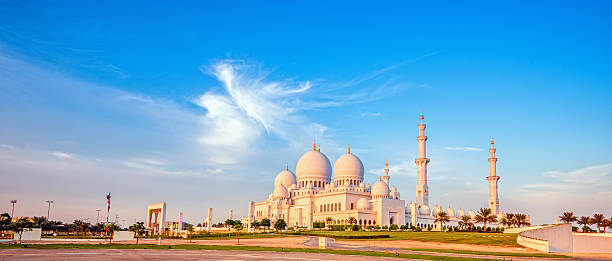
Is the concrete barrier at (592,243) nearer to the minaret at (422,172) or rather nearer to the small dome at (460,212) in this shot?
the minaret at (422,172)

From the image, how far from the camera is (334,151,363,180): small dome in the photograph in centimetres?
11206

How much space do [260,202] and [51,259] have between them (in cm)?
9417

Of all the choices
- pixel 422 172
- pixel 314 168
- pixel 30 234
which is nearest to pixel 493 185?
pixel 422 172

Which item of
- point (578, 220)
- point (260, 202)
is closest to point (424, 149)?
point (578, 220)

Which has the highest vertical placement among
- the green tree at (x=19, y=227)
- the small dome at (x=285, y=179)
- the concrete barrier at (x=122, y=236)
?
the small dome at (x=285, y=179)

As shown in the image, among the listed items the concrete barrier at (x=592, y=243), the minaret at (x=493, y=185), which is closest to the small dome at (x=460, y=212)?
the minaret at (x=493, y=185)

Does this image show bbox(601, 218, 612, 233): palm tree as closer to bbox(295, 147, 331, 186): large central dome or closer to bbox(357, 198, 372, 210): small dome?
bbox(357, 198, 372, 210): small dome

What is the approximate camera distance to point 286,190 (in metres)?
115

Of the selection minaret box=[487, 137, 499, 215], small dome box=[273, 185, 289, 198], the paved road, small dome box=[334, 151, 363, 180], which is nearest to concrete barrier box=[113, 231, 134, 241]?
the paved road

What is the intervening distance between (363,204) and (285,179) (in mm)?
29789

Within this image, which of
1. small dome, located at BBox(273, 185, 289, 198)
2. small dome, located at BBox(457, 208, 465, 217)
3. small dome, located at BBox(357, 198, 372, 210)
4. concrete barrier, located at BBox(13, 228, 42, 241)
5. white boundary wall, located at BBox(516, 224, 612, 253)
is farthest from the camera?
small dome, located at BBox(457, 208, 465, 217)

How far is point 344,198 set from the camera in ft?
331

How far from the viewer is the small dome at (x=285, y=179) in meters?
122

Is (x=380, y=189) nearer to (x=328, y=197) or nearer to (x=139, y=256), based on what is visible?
(x=328, y=197)
